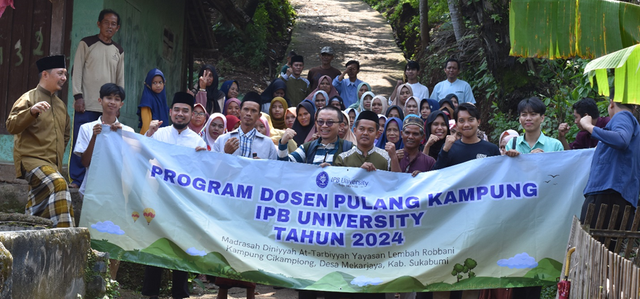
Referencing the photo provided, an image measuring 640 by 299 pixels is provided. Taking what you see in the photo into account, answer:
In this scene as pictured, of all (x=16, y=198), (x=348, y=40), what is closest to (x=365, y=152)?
(x=16, y=198)

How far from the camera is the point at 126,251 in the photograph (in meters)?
5.65

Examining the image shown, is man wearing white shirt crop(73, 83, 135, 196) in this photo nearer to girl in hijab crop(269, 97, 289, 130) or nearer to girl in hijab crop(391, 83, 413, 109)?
girl in hijab crop(269, 97, 289, 130)

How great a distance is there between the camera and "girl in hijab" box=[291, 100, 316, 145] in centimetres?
774

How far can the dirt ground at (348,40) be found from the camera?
1706 centimetres

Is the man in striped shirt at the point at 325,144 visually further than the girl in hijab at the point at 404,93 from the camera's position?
No

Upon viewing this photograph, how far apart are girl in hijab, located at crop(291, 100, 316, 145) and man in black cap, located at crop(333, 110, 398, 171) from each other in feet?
5.72

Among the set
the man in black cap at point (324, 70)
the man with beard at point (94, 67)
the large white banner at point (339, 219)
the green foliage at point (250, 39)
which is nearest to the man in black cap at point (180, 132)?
the large white banner at point (339, 219)

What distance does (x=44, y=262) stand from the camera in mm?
4199

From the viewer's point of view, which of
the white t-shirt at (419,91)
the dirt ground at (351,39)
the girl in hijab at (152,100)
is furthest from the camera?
the dirt ground at (351,39)

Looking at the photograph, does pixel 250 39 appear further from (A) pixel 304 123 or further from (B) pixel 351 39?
(A) pixel 304 123

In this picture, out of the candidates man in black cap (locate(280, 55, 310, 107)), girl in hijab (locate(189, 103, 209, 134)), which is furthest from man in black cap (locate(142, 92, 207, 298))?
man in black cap (locate(280, 55, 310, 107))

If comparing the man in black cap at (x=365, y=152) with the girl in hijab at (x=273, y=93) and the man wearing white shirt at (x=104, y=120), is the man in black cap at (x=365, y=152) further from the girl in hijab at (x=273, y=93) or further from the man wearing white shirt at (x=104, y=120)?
the girl in hijab at (x=273, y=93)

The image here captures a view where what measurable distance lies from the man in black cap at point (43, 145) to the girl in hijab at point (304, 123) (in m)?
2.75

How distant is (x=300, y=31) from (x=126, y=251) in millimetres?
18038
